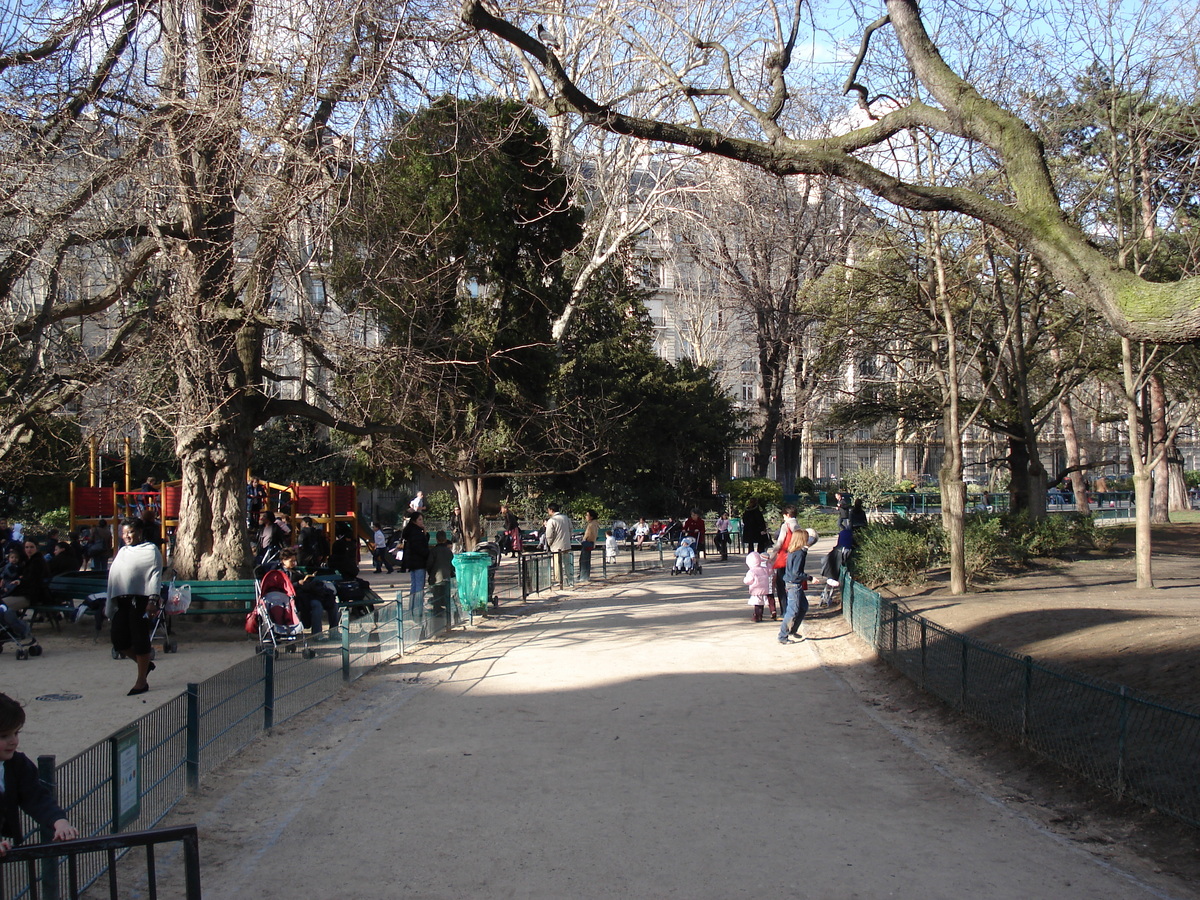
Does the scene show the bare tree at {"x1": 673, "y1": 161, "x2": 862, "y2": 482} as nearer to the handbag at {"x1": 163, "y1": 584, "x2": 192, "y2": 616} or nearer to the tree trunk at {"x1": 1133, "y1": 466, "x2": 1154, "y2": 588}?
the tree trunk at {"x1": 1133, "y1": 466, "x2": 1154, "y2": 588}

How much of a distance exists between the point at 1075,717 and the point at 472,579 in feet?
34.1

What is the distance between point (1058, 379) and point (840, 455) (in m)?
52.7

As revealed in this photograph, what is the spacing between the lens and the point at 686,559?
24203 millimetres

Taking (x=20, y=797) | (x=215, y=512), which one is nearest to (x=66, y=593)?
(x=215, y=512)

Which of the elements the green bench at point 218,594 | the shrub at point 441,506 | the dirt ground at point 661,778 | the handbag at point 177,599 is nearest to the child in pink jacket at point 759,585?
the dirt ground at point 661,778

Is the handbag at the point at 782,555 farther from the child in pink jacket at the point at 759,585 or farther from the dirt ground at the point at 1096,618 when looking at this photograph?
the dirt ground at the point at 1096,618

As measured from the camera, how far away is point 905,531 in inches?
730

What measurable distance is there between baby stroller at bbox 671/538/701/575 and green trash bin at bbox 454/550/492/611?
331 inches

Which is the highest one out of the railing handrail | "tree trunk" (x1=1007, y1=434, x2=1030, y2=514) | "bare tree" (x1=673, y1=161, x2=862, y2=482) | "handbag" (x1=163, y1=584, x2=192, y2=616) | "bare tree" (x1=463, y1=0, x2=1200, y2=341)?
"bare tree" (x1=673, y1=161, x2=862, y2=482)

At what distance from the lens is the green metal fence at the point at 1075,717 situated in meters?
6.31

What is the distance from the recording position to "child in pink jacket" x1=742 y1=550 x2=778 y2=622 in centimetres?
1566

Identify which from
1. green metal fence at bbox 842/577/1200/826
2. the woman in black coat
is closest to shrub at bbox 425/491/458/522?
the woman in black coat

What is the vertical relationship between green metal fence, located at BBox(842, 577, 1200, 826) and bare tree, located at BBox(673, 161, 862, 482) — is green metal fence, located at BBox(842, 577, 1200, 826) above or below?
below

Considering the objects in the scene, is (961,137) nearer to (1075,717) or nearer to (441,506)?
(1075,717)
